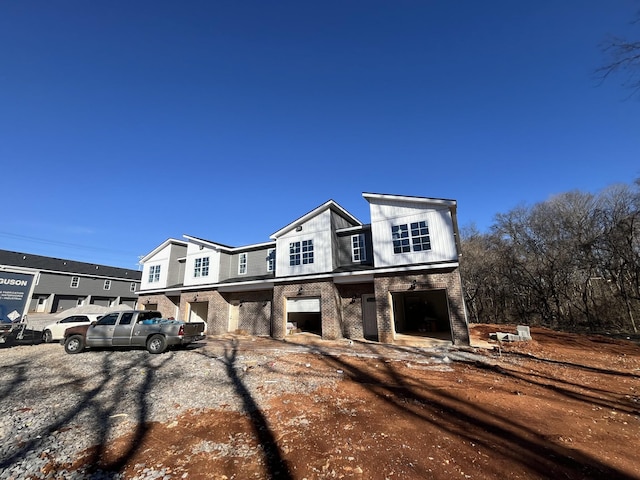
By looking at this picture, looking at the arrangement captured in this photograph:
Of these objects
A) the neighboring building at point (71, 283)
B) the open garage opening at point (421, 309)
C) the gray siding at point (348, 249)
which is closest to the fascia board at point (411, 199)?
the gray siding at point (348, 249)

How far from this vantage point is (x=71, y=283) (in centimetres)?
3669

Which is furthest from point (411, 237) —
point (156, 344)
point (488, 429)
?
point (156, 344)

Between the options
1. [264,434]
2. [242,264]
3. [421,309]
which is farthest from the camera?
[242,264]

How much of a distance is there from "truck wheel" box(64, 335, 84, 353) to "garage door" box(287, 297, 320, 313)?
10716 millimetres

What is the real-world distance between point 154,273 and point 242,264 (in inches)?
382

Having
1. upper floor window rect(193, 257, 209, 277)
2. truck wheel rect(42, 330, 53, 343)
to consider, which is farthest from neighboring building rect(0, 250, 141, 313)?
truck wheel rect(42, 330, 53, 343)

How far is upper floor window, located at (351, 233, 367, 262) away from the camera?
1832 centimetres

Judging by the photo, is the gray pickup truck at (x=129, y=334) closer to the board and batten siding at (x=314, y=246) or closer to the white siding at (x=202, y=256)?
the board and batten siding at (x=314, y=246)

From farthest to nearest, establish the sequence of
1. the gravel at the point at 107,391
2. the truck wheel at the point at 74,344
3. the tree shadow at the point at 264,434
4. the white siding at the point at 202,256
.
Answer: the white siding at the point at 202,256
the truck wheel at the point at 74,344
the gravel at the point at 107,391
the tree shadow at the point at 264,434

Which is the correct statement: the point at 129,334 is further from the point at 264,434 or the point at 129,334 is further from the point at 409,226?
the point at 409,226

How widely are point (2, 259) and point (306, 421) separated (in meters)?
45.8

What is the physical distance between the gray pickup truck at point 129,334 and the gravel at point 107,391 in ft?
1.65

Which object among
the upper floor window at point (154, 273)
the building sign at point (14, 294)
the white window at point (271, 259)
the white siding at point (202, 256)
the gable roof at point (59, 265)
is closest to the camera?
the building sign at point (14, 294)

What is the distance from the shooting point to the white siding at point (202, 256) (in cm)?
2261
